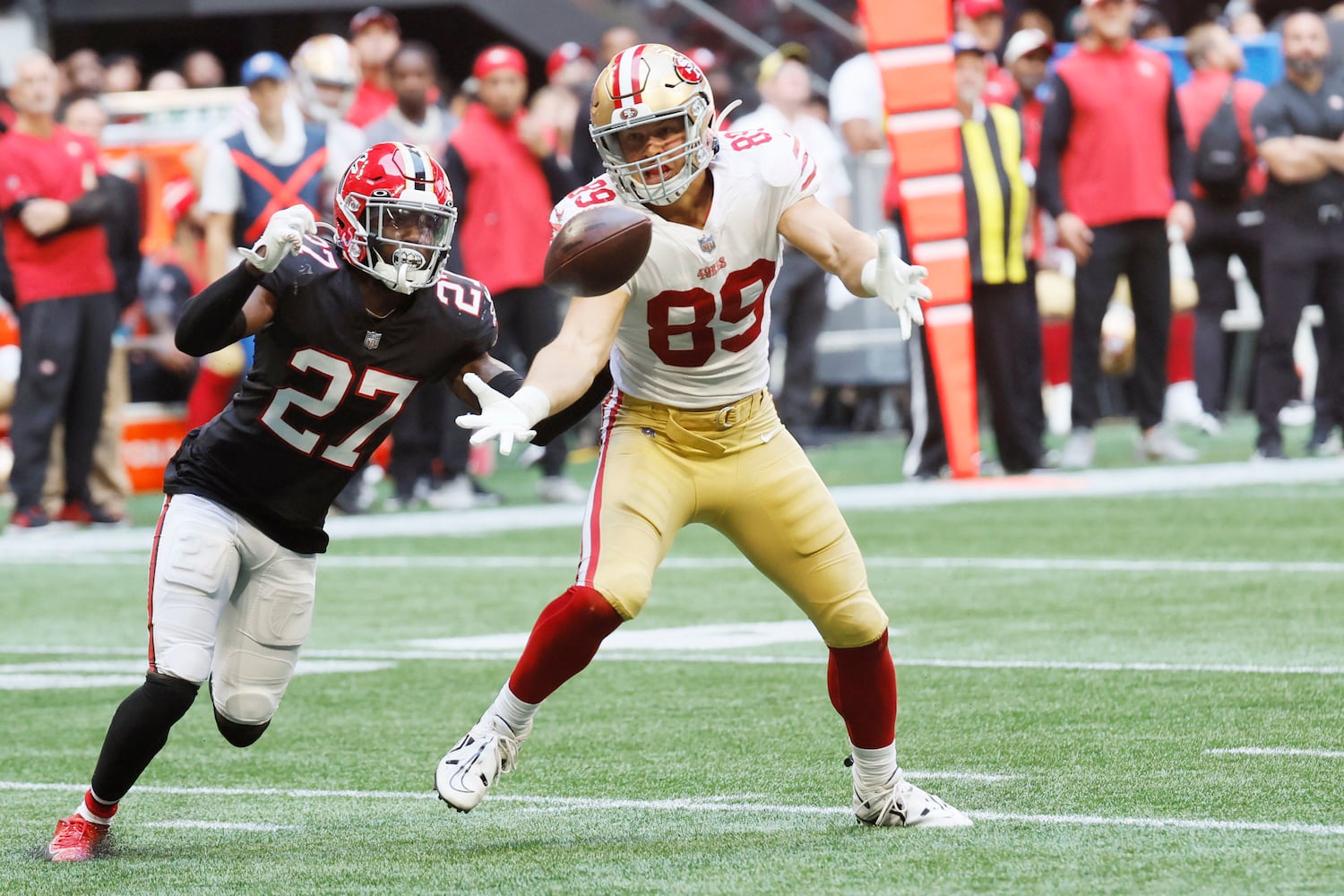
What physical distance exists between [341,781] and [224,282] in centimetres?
130

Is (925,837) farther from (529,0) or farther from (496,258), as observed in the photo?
(529,0)

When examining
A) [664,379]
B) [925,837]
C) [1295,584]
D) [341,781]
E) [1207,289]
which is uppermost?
[664,379]

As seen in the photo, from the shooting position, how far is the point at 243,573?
496cm

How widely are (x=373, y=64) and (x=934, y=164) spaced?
3.61 m

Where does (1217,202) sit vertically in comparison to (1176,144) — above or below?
below

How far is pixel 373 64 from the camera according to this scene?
1298 cm

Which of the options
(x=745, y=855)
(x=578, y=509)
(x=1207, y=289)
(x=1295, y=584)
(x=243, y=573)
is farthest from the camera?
(x=1207, y=289)

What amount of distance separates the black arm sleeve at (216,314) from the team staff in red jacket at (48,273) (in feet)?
20.2

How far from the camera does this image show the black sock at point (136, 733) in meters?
4.52

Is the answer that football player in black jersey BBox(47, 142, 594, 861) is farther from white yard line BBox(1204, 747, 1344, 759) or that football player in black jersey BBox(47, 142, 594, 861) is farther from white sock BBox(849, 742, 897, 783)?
white yard line BBox(1204, 747, 1344, 759)

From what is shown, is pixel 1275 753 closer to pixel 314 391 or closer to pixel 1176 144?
pixel 314 391

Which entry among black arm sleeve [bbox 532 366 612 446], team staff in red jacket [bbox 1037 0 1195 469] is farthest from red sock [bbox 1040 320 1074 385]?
black arm sleeve [bbox 532 366 612 446]

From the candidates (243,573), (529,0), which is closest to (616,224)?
(243,573)

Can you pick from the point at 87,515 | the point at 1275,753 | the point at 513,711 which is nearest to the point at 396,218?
the point at 513,711
